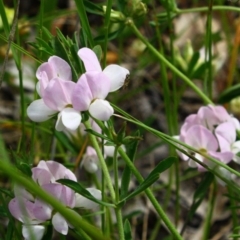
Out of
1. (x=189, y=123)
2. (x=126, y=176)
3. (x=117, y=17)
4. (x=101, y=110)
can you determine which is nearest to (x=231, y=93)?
(x=189, y=123)

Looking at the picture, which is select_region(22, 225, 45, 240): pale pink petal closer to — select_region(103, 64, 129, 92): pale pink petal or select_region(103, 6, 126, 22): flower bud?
select_region(103, 64, 129, 92): pale pink petal

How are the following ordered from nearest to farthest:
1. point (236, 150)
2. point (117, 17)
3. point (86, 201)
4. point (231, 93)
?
point (86, 201) → point (236, 150) → point (117, 17) → point (231, 93)

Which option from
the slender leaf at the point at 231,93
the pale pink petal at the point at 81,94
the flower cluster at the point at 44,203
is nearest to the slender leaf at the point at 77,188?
the flower cluster at the point at 44,203

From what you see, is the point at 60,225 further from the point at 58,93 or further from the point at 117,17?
the point at 117,17

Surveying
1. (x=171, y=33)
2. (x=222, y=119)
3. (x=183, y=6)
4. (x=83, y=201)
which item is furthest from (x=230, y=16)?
(x=83, y=201)

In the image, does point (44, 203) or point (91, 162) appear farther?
point (91, 162)

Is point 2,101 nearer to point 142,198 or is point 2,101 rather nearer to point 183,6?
point 142,198

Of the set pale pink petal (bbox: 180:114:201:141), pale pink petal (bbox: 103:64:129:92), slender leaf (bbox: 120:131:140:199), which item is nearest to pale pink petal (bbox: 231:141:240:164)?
pale pink petal (bbox: 180:114:201:141)
